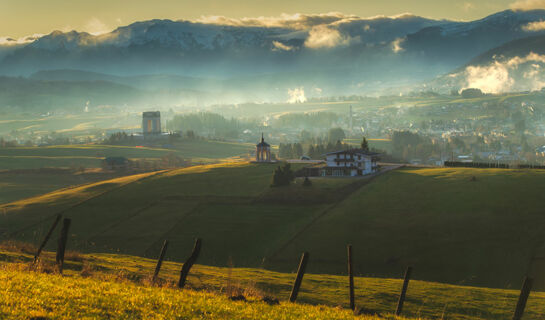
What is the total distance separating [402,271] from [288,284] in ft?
120

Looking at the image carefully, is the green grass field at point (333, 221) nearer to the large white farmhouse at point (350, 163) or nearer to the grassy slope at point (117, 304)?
the large white farmhouse at point (350, 163)

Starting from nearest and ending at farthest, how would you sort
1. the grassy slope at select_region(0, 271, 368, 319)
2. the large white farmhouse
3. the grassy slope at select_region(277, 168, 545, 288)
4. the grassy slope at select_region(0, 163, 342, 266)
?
the grassy slope at select_region(0, 271, 368, 319), the grassy slope at select_region(277, 168, 545, 288), the grassy slope at select_region(0, 163, 342, 266), the large white farmhouse

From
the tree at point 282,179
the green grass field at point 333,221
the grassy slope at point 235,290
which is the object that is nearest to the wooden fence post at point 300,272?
the grassy slope at point 235,290

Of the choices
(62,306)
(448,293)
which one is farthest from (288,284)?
(62,306)

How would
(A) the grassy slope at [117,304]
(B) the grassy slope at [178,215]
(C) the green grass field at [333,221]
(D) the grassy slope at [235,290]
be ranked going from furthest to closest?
(B) the grassy slope at [178,215] → (C) the green grass field at [333,221] → (D) the grassy slope at [235,290] → (A) the grassy slope at [117,304]

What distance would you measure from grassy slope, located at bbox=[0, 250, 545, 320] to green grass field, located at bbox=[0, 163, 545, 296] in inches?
1100

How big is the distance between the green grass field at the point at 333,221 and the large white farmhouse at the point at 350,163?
10.8 meters

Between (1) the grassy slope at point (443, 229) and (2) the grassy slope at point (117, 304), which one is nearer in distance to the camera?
(2) the grassy slope at point (117, 304)

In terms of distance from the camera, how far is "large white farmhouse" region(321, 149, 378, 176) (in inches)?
5979

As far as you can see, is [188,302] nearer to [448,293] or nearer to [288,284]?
[288,284]

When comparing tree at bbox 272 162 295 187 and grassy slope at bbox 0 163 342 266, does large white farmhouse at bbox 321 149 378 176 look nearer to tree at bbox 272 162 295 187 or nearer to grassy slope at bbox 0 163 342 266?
grassy slope at bbox 0 163 342 266

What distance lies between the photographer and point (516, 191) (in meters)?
108

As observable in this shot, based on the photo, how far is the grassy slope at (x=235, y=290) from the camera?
75.8 feet

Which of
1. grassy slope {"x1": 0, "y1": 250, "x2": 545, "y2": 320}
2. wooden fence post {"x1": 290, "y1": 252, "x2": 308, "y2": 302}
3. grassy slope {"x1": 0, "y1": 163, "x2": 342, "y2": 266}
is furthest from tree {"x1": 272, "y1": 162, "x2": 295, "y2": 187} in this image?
wooden fence post {"x1": 290, "y1": 252, "x2": 308, "y2": 302}
